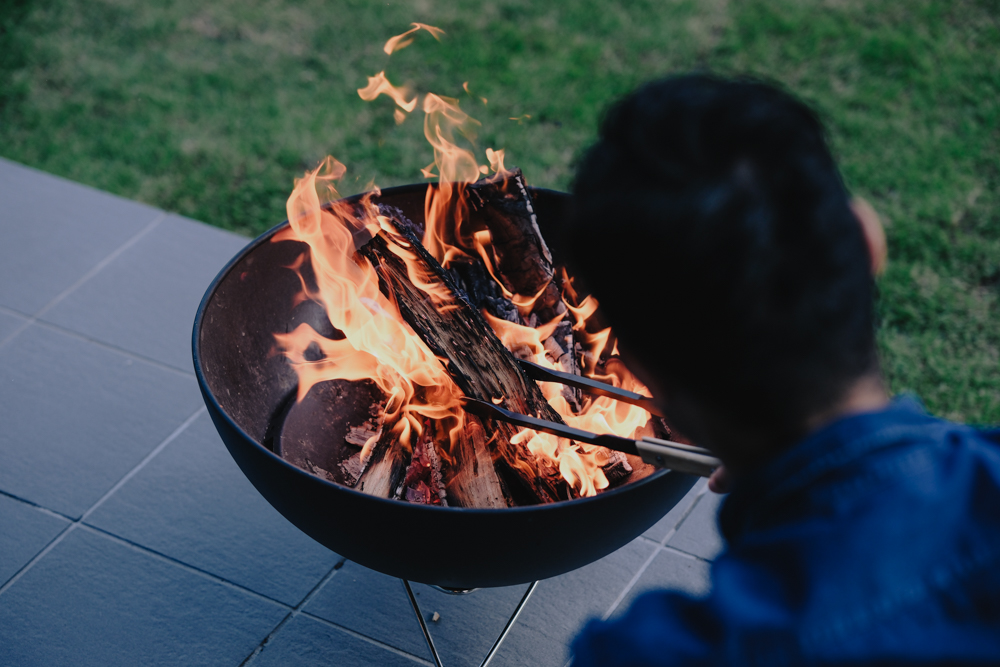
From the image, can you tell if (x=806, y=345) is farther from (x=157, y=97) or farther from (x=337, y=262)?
(x=157, y=97)

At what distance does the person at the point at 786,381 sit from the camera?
705mm

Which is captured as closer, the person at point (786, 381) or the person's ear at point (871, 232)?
the person at point (786, 381)

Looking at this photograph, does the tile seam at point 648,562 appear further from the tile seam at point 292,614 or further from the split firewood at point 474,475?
the tile seam at point 292,614

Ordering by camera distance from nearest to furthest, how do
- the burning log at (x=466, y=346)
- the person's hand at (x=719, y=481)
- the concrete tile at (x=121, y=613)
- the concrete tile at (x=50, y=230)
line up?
the person's hand at (x=719, y=481)
the burning log at (x=466, y=346)
the concrete tile at (x=121, y=613)
the concrete tile at (x=50, y=230)

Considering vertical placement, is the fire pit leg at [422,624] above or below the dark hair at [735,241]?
below

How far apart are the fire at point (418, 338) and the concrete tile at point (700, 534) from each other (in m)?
0.56

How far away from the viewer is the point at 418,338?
1.73 meters

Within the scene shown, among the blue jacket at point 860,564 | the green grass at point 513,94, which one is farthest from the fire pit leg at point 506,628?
the green grass at point 513,94

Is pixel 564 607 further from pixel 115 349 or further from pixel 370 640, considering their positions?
pixel 115 349

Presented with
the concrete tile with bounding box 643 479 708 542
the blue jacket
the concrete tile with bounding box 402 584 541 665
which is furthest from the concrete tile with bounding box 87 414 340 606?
the blue jacket

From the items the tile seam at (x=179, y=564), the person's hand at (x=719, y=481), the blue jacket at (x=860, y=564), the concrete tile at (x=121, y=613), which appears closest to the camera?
the blue jacket at (x=860, y=564)

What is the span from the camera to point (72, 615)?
1933 mm

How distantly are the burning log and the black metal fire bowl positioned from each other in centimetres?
24

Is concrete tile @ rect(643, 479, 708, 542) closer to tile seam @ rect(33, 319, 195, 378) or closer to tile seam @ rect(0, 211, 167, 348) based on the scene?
tile seam @ rect(33, 319, 195, 378)
